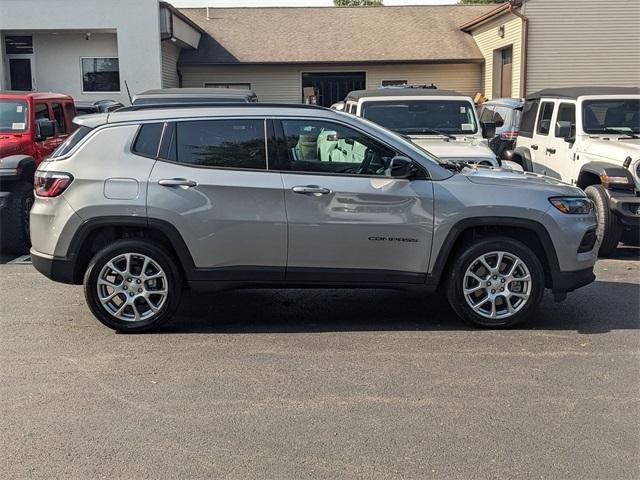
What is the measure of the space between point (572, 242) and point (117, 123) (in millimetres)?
3838

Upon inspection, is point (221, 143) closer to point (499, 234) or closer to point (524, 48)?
point (499, 234)

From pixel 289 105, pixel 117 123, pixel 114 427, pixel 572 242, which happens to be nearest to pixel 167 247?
pixel 117 123

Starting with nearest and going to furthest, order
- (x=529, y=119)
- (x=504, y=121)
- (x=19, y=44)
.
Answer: (x=529, y=119) → (x=504, y=121) → (x=19, y=44)

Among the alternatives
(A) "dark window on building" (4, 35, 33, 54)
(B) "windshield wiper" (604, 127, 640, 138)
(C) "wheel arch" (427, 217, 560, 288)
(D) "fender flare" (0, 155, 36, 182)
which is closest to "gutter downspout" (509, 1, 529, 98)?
(B) "windshield wiper" (604, 127, 640, 138)

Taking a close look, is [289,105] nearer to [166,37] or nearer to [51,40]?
[166,37]

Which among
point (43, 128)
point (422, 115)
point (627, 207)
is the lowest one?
point (627, 207)

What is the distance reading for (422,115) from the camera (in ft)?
31.7

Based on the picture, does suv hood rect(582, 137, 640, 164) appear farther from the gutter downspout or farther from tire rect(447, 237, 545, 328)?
the gutter downspout

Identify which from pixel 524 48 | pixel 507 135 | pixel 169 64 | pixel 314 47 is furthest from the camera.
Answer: pixel 314 47

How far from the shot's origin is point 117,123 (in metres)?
5.59

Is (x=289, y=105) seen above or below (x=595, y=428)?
above

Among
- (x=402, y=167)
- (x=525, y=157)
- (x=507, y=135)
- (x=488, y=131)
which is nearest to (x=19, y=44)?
(x=507, y=135)

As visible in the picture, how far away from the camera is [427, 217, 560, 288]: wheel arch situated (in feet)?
18.1

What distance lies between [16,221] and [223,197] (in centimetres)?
466
